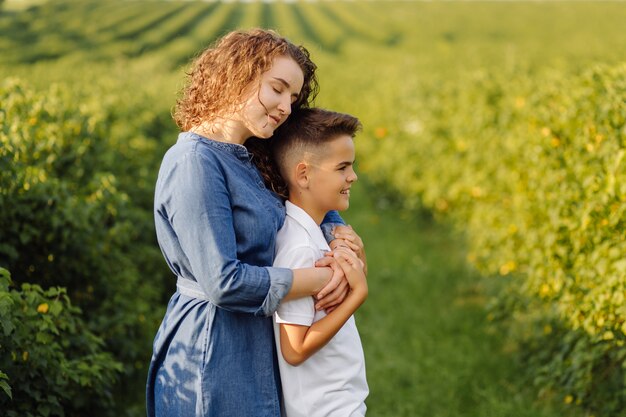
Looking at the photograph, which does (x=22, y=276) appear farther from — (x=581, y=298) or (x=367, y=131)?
(x=367, y=131)

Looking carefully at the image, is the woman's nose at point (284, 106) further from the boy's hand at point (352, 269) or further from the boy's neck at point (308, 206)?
the boy's hand at point (352, 269)

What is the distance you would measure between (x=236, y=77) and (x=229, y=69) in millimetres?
45

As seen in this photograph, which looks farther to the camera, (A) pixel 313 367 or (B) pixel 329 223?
(B) pixel 329 223

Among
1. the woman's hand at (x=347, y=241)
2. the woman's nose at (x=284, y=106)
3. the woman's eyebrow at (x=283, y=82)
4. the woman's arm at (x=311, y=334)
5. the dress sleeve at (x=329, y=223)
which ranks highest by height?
the woman's eyebrow at (x=283, y=82)

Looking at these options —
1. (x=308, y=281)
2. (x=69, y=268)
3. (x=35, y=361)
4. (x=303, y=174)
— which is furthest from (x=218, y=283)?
(x=69, y=268)

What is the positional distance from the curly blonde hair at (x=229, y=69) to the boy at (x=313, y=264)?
0.17 metres

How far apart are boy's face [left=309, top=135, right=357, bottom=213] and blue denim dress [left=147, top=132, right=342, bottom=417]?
0.15m

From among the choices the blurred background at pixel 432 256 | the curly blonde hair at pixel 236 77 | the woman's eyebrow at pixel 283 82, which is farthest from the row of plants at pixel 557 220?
the woman's eyebrow at pixel 283 82

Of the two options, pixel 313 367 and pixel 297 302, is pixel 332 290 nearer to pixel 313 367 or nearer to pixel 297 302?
pixel 297 302

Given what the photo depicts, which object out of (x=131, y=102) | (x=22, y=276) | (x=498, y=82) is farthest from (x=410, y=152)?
(x=22, y=276)

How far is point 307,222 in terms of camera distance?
232 centimetres

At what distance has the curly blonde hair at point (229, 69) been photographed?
85.2 inches

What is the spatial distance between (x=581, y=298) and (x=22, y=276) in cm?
293

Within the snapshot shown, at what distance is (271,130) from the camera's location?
220cm
